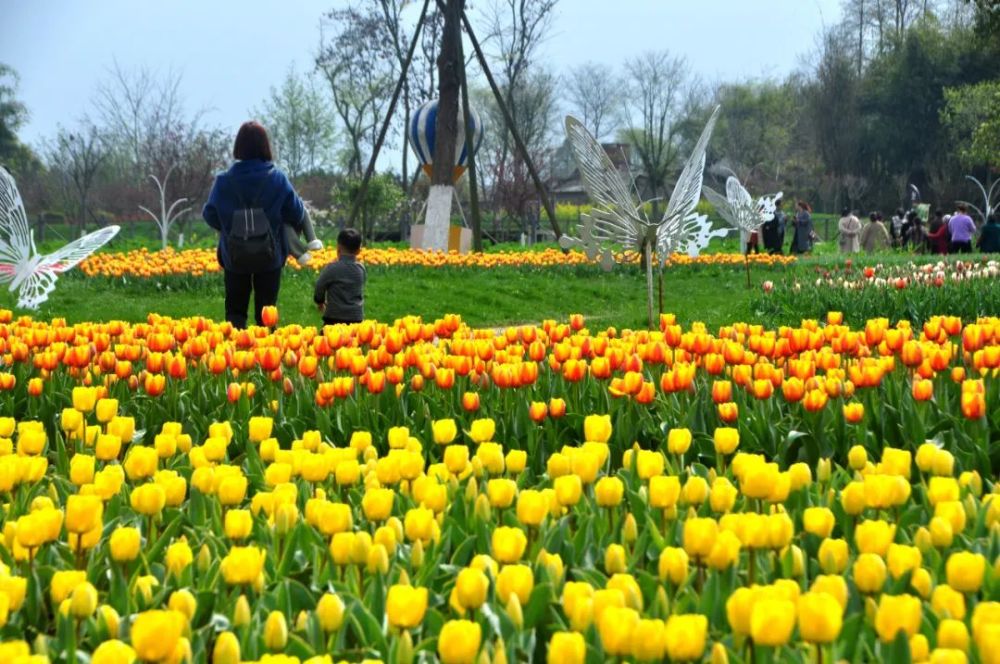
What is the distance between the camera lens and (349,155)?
177ft

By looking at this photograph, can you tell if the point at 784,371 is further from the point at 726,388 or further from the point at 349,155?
the point at 349,155

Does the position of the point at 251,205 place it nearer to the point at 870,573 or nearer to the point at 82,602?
the point at 82,602

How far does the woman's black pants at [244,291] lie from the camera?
6992mm

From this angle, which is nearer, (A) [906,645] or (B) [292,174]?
(A) [906,645]

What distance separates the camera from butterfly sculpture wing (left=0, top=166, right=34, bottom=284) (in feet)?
32.6

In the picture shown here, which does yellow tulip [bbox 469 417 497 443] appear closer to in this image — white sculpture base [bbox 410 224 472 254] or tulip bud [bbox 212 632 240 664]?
tulip bud [bbox 212 632 240 664]

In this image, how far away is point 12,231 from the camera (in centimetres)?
1002

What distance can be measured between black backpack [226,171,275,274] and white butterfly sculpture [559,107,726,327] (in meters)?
1.97

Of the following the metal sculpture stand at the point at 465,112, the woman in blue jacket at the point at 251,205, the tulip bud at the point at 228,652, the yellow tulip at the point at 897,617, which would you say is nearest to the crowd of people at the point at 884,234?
the metal sculpture stand at the point at 465,112

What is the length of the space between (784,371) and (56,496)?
254cm

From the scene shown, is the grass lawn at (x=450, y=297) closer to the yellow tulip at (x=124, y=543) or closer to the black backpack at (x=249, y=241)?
the black backpack at (x=249, y=241)

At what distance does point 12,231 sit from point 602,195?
579 cm

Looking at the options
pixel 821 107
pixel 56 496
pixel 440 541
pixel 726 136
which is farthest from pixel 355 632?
pixel 726 136

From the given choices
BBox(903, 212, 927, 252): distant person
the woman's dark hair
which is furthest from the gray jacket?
BBox(903, 212, 927, 252): distant person
